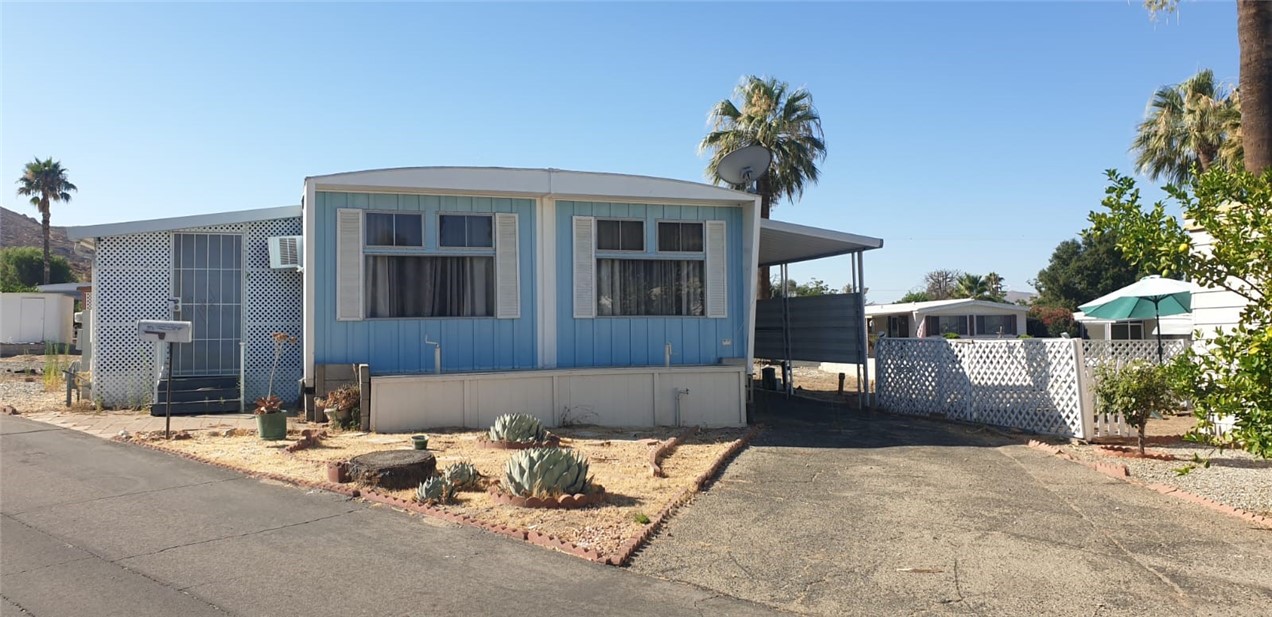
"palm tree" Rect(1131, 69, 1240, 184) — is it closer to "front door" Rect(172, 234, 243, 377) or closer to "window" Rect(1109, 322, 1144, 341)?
"window" Rect(1109, 322, 1144, 341)

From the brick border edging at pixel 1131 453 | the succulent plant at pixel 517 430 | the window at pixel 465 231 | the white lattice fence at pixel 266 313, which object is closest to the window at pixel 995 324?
the brick border edging at pixel 1131 453

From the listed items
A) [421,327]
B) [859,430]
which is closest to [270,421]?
[421,327]

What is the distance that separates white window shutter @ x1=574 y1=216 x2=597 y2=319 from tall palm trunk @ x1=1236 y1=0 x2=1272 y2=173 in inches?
306

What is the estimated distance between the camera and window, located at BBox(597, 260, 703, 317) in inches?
442

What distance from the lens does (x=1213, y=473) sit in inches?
311

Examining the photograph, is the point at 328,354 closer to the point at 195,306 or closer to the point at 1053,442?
the point at 195,306

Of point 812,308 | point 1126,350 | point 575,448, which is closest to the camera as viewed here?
point 575,448

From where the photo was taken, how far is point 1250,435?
17.3ft

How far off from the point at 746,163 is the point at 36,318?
30988 millimetres

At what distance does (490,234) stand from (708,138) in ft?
39.8

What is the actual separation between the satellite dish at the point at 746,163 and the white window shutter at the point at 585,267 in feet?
8.15

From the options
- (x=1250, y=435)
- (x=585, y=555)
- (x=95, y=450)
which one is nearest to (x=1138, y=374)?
(x=1250, y=435)

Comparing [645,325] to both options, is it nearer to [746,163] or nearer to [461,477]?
[746,163]

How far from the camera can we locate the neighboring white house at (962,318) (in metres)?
30.6
